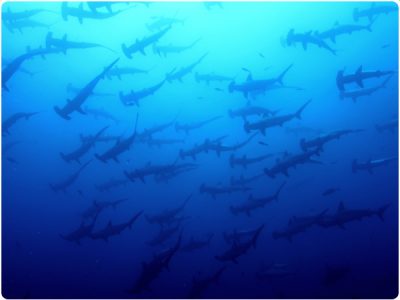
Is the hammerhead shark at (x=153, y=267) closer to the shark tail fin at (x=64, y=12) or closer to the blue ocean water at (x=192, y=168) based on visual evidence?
the blue ocean water at (x=192, y=168)

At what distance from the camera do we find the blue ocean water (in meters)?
10.3

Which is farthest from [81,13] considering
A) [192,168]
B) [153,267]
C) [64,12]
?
[153,267]

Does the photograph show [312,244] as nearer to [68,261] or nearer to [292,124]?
[292,124]

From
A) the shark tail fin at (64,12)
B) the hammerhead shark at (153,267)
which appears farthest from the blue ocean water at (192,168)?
the shark tail fin at (64,12)

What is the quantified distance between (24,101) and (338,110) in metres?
22.8

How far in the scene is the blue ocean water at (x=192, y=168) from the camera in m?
10.3

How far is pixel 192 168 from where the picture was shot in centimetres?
1051

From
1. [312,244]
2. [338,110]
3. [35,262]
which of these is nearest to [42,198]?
[35,262]

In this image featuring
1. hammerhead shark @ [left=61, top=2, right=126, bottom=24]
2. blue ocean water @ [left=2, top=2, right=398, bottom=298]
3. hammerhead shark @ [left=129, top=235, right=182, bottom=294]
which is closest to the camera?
hammerhead shark @ [left=129, top=235, right=182, bottom=294]

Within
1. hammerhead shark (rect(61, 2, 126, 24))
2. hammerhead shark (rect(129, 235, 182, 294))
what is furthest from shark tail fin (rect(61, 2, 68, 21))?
hammerhead shark (rect(129, 235, 182, 294))

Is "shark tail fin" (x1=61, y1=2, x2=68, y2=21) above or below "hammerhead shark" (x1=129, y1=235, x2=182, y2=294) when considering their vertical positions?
above

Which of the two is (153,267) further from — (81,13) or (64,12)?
(64,12)

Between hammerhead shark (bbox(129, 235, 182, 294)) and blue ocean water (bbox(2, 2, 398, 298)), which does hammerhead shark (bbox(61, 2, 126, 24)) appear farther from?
hammerhead shark (bbox(129, 235, 182, 294))

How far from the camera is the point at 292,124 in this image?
22.9 metres
